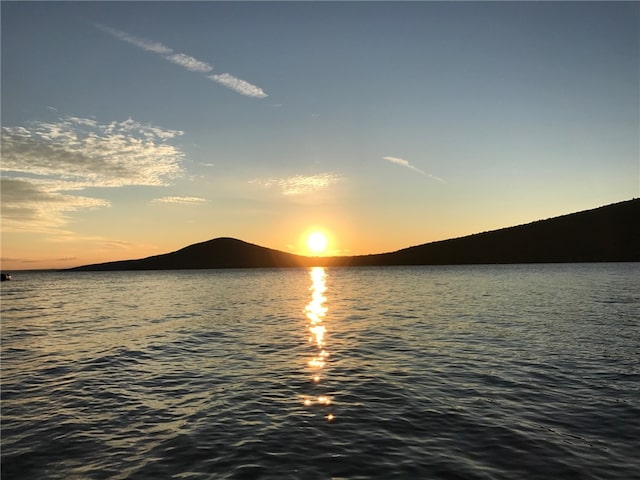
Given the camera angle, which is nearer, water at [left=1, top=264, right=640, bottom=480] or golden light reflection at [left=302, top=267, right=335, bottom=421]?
water at [left=1, top=264, right=640, bottom=480]

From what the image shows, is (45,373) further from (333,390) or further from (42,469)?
(333,390)

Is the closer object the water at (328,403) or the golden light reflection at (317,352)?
the water at (328,403)

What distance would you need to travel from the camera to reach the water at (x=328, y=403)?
12625 mm

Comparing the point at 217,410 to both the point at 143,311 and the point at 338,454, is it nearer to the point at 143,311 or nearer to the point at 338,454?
the point at 338,454

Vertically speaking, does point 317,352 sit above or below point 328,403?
above

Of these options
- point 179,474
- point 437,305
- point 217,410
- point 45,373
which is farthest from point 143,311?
point 179,474

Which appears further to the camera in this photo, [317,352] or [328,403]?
[317,352]

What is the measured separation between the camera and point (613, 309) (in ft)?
155

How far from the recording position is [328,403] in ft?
59.5

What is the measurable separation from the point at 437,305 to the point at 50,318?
156 ft

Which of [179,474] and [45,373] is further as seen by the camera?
[45,373]

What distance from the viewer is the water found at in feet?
41.4

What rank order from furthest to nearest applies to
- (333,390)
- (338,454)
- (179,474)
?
(333,390), (338,454), (179,474)

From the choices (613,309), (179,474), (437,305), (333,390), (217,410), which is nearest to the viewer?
(179,474)
